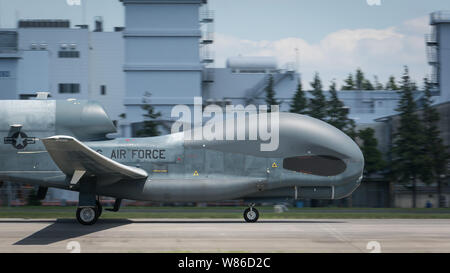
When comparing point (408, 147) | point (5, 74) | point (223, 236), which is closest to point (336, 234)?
point (223, 236)

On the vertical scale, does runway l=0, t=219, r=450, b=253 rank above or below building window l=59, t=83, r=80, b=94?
below

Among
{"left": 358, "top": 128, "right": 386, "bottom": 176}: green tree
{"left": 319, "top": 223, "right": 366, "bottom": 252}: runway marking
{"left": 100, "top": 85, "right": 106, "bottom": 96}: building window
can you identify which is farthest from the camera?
{"left": 100, "top": 85, "right": 106, "bottom": 96}: building window

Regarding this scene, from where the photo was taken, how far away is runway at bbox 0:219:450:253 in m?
14.0

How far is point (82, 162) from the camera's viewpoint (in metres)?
18.2

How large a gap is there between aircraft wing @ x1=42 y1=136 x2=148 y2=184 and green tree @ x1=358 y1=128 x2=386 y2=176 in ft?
88.4

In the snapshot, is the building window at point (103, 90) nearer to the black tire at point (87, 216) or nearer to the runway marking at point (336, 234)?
the black tire at point (87, 216)

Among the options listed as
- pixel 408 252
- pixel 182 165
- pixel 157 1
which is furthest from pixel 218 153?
pixel 157 1

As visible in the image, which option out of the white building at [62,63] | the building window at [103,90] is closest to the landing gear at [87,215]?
the white building at [62,63]

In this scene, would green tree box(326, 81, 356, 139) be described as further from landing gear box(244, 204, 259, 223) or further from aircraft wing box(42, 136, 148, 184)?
aircraft wing box(42, 136, 148, 184)

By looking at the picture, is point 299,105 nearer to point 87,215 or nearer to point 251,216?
point 251,216

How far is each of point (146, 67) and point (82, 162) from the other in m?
35.7

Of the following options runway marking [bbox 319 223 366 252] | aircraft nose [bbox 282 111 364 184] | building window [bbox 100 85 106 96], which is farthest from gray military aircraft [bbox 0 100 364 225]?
building window [bbox 100 85 106 96]

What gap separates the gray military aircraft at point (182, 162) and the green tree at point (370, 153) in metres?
23.1

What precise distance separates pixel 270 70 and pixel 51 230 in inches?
1690
